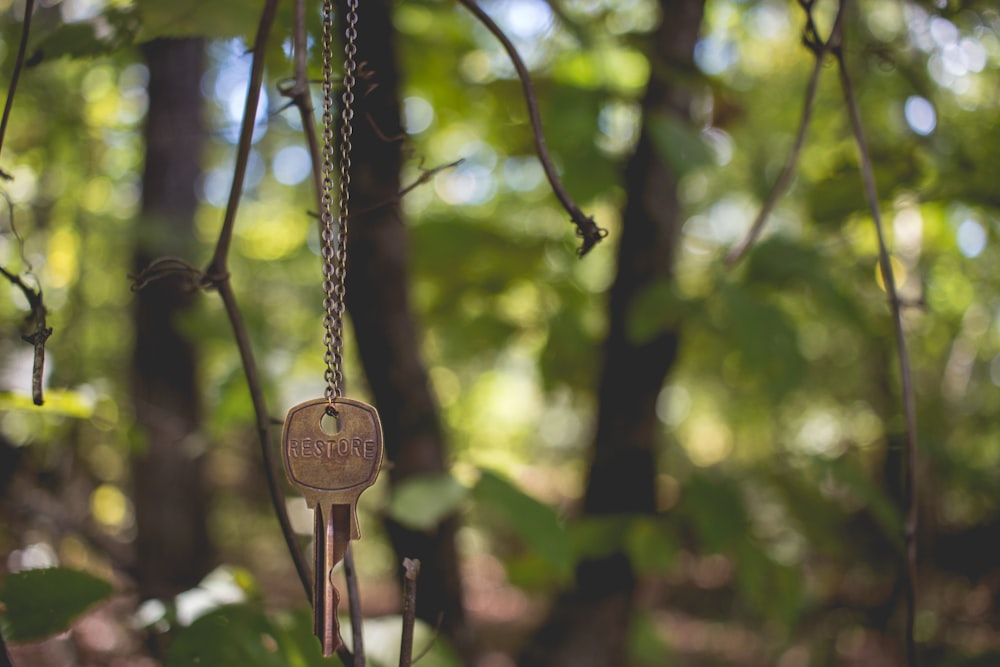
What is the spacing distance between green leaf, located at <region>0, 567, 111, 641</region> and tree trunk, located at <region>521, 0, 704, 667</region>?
47.3 inches

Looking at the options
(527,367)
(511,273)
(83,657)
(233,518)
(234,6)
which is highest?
(234,6)

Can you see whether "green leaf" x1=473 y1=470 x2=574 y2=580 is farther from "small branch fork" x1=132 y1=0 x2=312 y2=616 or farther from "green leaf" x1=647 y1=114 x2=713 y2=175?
"green leaf" x1=647 y1=114 x2=713 y2=175

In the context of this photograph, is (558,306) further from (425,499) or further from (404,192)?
(404,192)

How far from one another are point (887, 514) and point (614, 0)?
1786 mm

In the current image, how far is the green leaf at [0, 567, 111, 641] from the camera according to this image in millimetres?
795

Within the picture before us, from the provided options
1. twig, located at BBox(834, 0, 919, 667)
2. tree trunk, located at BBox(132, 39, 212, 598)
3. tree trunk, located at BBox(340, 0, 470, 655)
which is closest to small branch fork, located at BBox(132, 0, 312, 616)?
tree trunk, located at BBox(340, 0, 470, 655)

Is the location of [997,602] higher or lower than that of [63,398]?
lower

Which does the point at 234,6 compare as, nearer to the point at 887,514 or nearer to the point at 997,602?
the point at 887,514

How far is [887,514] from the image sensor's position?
4.59ft

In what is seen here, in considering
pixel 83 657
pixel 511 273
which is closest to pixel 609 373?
pixel 511 273

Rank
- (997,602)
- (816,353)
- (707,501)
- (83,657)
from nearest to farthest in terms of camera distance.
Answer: (707,501) → (997,602) → (83,657) → (816,353)

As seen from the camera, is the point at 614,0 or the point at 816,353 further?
the point at 816,353

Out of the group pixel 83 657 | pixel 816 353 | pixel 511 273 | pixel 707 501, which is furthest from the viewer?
pixel 816 353

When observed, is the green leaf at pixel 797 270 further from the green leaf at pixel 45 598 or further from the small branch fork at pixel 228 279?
the green leaf at pixel 45 598
